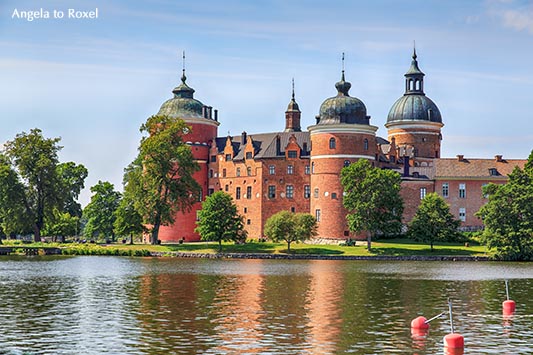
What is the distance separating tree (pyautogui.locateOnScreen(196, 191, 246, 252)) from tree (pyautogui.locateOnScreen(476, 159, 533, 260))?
26.2 metres

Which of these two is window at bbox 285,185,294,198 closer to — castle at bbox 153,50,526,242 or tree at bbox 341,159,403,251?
castle at bbox 153,50,526,242

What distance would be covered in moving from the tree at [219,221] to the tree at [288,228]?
11.8ft

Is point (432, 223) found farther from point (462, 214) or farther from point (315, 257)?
point (462, 214)

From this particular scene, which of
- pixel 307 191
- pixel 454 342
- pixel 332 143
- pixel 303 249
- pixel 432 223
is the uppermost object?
pixel 332 143

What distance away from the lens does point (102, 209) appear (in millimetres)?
112688

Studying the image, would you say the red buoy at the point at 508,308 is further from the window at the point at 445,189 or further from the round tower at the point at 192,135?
the round tower at the point at 192,135

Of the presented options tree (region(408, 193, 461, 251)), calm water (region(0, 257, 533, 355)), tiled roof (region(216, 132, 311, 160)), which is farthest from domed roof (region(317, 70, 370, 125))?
calm water (region(0, 257, 533, 355))

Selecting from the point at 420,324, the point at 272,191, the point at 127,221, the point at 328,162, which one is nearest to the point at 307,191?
the point at 272,191

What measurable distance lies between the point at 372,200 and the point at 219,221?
16248mm

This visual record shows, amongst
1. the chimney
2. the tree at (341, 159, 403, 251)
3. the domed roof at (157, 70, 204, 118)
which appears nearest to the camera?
the tree at (341, 159, 403, 251)

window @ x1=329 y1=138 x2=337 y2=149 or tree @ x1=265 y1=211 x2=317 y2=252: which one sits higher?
window @ x1=329 y1=138 x2=337 y2=149

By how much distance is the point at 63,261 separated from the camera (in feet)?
248

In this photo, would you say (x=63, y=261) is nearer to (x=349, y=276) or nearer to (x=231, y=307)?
(x=349, y=276)

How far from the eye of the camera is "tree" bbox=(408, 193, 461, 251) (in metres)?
87.4
